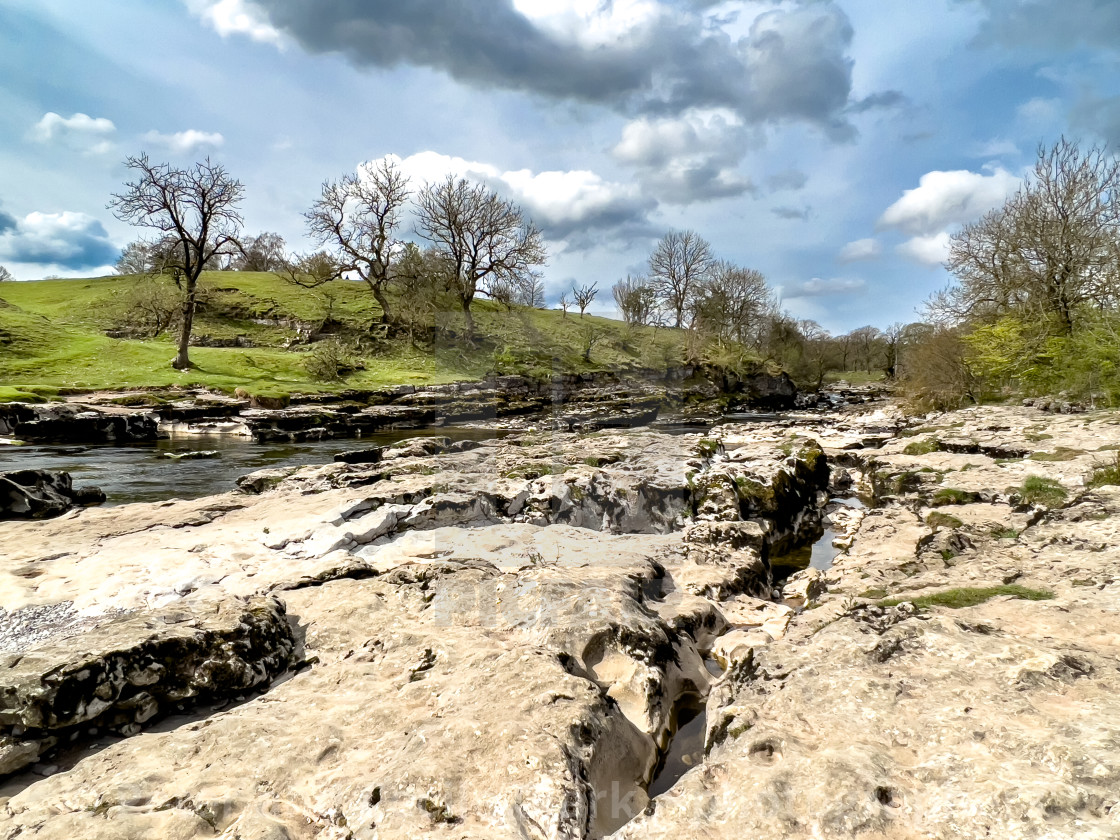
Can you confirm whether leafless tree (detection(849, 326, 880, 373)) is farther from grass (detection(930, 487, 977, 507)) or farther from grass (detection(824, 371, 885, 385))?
grass (detection(930, 487, 977, 507))

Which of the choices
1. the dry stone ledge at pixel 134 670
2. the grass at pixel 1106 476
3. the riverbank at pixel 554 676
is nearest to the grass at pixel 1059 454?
the grass at pixel 1106 476

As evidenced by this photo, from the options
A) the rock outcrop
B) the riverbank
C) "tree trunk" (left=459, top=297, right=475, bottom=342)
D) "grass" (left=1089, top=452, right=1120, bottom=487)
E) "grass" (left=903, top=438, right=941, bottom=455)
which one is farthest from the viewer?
"tree trunk" (left=459, top=297, right=475, bottom=342)

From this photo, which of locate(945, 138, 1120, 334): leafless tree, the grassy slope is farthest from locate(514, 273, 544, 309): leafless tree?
locate(945, 138, 1120, 334): leafless tree

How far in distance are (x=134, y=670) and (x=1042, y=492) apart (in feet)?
36.1

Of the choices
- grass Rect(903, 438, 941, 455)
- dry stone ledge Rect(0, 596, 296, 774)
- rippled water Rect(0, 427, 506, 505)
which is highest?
grass Rect(903, 438, 941, 455)

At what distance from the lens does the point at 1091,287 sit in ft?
63.9

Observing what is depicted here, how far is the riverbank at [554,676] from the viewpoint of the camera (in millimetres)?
2590

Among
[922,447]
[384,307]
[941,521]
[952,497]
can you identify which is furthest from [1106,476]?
[384,307]

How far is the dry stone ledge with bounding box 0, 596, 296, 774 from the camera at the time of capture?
3.17 meters

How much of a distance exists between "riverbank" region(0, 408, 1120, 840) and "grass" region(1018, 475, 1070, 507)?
0.16ft

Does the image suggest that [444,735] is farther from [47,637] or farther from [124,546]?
[124,546]

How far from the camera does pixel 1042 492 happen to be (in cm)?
771

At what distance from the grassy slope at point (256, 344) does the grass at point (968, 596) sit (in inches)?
1158

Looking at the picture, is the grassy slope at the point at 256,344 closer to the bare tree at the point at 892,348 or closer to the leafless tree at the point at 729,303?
the leafless tree at the point at 729,303
